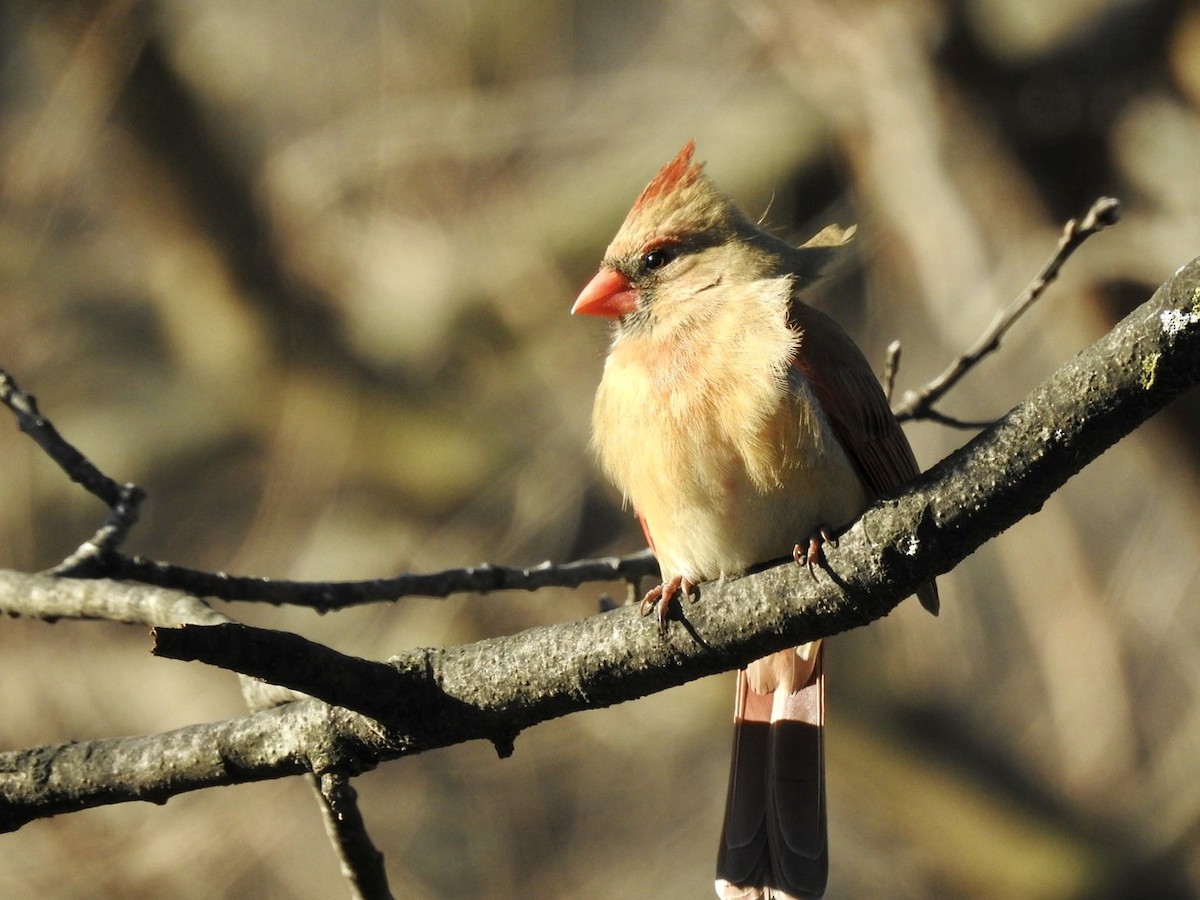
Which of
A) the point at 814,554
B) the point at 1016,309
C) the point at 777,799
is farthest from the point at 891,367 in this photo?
the point at 814,554

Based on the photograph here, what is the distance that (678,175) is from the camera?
10.3 feet

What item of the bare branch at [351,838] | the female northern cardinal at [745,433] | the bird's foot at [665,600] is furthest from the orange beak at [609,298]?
the bare branch at [351,838]

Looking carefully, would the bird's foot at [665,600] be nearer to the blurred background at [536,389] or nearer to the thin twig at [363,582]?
the thin twig at [363,582]

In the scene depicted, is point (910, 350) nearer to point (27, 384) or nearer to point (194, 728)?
point (27, 384)

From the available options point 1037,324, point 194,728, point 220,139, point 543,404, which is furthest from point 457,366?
point 194,728

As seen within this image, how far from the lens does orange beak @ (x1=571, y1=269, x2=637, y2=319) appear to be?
10.2 ft

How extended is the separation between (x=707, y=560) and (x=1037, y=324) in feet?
10.1

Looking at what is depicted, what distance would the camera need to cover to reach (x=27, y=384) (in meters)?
6.69

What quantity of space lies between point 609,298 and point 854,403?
0.71m

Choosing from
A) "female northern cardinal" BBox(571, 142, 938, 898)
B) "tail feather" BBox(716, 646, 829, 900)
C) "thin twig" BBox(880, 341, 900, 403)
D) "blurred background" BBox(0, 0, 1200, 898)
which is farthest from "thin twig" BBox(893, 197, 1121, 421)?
"blurred background" BBox(0, 0, 1200, 898)

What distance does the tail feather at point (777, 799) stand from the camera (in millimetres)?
2844

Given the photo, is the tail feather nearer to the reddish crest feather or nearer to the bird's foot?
the bird's foot

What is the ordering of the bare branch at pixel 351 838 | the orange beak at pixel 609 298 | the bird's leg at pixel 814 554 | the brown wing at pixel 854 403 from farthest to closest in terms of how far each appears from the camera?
1. the orange beak at pixel 609 298
2. the brown wing at pixel 854 403
3. the bare branch at pixel 351 838
4. the bird's leg at pixel 814 554

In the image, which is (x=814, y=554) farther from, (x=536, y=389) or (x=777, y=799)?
(x=536, y=389)
